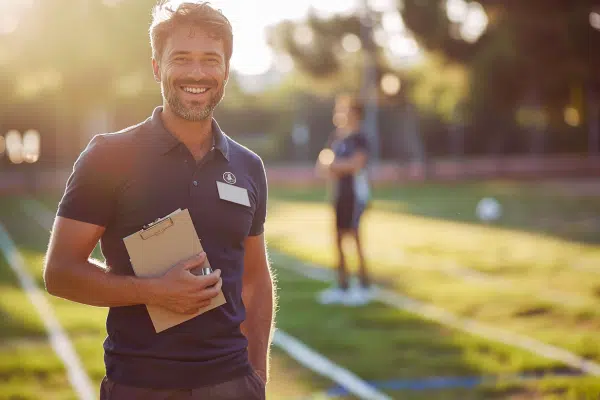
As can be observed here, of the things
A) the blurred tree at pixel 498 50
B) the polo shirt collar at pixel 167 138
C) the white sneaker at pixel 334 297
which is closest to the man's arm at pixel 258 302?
the polo shirt collar at pixel 167 138

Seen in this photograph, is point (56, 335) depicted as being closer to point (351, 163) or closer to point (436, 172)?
point (351, 163)

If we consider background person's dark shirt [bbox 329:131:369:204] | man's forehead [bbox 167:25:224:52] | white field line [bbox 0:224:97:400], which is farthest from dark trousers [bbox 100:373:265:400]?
background person's dark shirt [bbox 329:131:369:204]

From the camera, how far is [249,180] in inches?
122

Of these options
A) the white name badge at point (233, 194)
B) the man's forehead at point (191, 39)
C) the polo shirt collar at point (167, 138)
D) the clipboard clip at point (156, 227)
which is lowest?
the clipboard clip at point (156, 227)

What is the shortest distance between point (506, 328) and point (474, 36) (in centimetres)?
3136

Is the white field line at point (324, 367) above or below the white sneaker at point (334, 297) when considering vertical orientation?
above

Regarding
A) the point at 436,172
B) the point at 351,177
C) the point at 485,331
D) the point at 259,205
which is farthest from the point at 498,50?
the point at 259,205

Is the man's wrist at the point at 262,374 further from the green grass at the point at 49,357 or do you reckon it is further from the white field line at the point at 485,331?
the white field line at the point at 485,331

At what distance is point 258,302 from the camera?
327 cm

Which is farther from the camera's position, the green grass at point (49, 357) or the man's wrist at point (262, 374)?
the green grass at point (49, 357)

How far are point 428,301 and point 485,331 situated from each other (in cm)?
179

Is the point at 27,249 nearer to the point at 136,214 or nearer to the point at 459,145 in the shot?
the point at 136,214

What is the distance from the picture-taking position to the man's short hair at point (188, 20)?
9.61ft

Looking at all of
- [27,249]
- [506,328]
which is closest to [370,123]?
[27,249]
